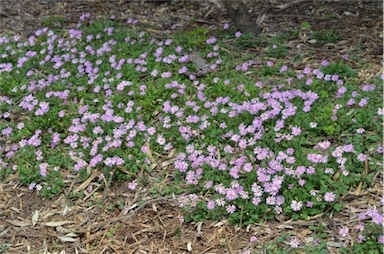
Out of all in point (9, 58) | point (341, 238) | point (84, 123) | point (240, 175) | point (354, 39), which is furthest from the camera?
point (9, 58)

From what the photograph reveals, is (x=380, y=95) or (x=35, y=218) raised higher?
(x=380, y=95)

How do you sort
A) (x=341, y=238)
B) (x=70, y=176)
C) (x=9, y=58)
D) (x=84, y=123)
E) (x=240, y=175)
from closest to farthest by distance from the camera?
(x=341, y=238) → (x=240, y=175) → (x=70, y=176) → (x=84, y=123) → (x=9, y=58)

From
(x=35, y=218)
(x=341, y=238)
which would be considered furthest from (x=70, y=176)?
(x=341, y=238)

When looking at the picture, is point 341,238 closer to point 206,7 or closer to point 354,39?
point 354,39

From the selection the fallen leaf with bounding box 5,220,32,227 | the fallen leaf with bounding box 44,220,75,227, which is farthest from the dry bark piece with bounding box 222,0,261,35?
the fallen leaf with bounding box 5,220,32,227

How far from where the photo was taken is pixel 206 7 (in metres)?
6.11

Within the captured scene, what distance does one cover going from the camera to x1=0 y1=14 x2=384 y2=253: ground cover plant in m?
3.36

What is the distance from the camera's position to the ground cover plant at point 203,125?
336 centimetres

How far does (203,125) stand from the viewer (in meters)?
3.95

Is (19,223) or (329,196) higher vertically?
(329,196)

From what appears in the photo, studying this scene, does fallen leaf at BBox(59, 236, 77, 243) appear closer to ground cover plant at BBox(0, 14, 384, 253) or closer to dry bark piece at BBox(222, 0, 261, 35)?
ground cover plant at BBox(0, 14, 384, 253)

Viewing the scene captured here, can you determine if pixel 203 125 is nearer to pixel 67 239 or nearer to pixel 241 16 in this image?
pixel 67 239

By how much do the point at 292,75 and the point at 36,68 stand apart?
2838 millimetres

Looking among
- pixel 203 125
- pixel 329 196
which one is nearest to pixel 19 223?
pixel 203 125
